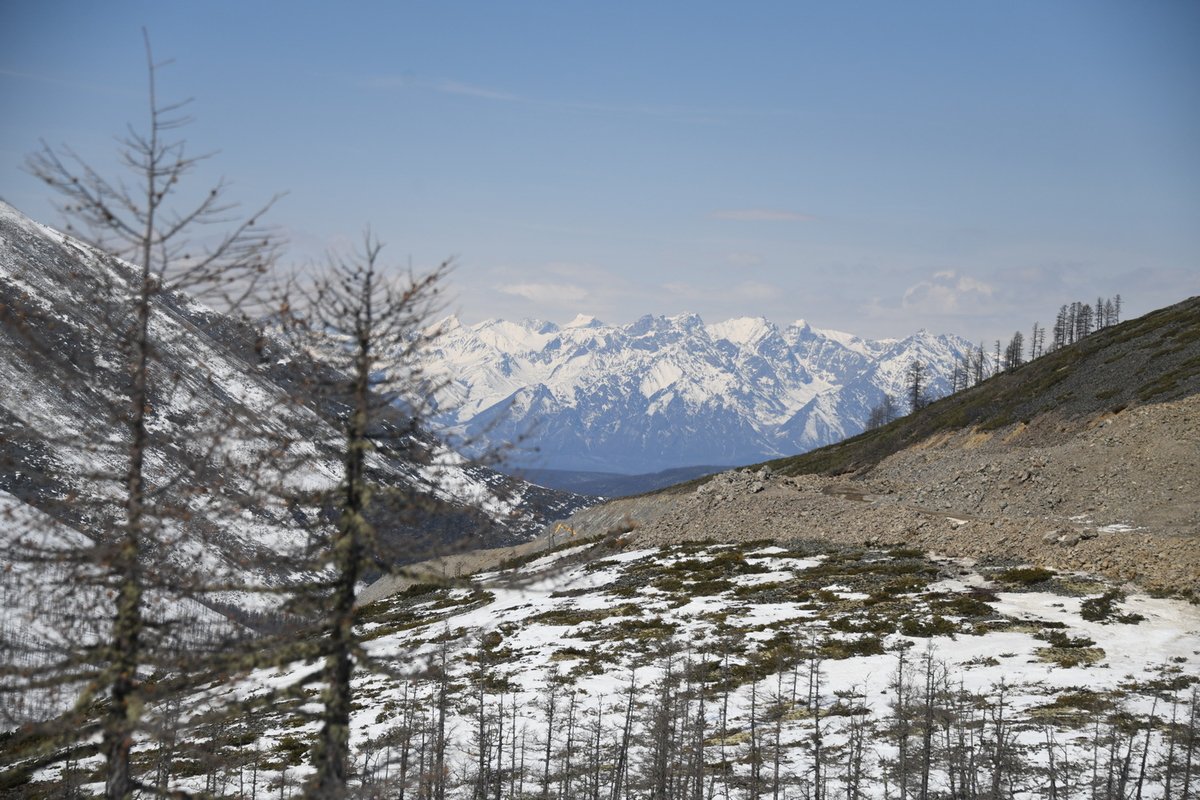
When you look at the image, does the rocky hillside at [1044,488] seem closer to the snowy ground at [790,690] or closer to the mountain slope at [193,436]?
the snowy ground at [790,690]

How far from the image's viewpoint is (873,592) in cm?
4647

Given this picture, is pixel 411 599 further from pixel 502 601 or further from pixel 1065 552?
pixel 1065 552

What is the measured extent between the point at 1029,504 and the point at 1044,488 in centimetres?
193

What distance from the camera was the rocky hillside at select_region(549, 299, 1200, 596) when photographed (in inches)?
1934

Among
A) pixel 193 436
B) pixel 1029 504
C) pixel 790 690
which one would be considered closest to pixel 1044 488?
pixel 1029 504

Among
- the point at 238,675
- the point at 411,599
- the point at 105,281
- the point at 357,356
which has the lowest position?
the point at 411,599

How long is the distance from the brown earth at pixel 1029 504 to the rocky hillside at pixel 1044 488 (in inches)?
5.1

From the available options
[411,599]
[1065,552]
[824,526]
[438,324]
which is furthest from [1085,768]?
[411,599]

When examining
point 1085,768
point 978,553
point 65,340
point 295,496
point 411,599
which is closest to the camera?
point 65,340

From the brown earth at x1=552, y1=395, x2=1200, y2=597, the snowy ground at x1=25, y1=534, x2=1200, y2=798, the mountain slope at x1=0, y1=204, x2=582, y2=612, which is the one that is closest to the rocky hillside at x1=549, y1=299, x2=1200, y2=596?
the brown earth at x1=552, y1=395, x2=1200, y2=597

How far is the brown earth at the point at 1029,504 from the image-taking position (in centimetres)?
4694

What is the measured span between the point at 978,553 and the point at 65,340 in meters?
51.4

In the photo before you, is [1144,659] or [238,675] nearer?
[238,675]

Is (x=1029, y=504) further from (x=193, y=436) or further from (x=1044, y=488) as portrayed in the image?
(x=193, y=436)
